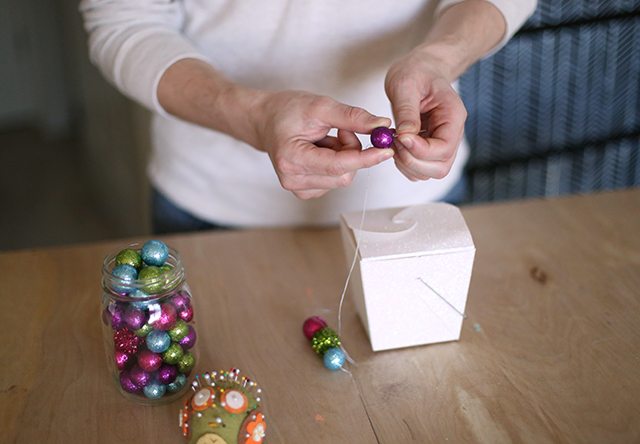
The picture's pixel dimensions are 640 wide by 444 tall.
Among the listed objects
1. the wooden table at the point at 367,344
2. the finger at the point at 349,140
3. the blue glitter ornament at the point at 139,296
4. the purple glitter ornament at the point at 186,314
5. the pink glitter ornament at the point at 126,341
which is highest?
the finger at the point at 349,140

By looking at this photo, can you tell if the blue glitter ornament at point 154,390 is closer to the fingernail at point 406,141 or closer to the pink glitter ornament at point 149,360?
the pink glitter ornament at point 149,360

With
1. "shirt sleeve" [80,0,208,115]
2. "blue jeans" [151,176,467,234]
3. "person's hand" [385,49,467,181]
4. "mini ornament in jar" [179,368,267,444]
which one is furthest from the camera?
"blue jeans" [151,176,467,234]

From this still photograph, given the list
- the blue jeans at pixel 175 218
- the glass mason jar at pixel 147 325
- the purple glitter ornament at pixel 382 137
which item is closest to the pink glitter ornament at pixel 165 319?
the glass mason jar at pixel 147 325

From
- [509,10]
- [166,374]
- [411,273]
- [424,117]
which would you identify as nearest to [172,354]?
[166,374]

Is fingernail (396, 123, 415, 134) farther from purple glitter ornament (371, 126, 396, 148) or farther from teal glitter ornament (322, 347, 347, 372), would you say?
teal glitter ornament (322, 347, 347, 372)

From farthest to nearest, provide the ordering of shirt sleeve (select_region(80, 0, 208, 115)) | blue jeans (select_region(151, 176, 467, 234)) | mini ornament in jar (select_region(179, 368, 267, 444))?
blue jeans (select_region(151, 176, 467, 234)) < shirt sleeve (select_region(80, 0, 208, 115)) < mini ornament in jar (select_region(179, 368, 267, 444))

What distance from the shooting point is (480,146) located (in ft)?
5.48

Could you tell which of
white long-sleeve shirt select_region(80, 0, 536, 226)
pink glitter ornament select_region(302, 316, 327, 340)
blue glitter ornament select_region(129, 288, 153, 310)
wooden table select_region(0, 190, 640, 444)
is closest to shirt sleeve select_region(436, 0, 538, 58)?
white long-sleeve shirt select_region(80, 0, 536, 226)

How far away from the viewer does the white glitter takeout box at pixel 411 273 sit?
2.63 ft

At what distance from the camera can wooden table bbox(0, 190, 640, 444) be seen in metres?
0.73

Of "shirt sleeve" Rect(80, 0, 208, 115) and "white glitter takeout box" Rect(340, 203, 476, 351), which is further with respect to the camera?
"shirt sleeve" Rect(80, 0, 208, 115)

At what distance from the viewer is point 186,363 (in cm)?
77

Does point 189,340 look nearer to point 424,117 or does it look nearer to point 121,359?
point 121,359

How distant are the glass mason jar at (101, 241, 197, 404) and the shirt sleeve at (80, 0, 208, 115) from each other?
30cm
